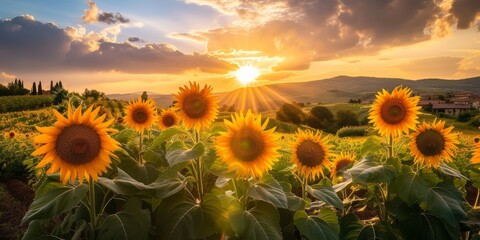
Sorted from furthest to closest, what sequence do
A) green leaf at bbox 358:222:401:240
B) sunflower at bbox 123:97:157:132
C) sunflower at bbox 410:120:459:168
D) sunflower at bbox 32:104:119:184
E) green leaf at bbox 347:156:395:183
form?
sunflower at bbox 123:97:157:132 < sunflower at bbox 410:120:459:168 < green leaf at bbox 358:222:401:240 < green leaf at bbox 347:156:395:183 < sunflower at bbox 32:104:119:184

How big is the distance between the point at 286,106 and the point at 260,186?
50.0 m

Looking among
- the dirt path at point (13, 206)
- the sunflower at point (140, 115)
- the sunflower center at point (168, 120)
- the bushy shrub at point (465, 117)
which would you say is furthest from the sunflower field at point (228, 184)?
the bushy shrub at point (465, 117)

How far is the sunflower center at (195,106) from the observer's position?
427cm

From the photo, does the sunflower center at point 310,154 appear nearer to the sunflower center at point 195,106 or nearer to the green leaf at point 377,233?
the green leaf at point 377,233

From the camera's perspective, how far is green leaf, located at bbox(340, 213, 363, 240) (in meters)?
4.29

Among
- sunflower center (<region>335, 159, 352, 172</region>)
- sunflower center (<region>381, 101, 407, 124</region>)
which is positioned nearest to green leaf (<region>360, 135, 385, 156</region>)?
sunflower center (<region>381, 101, 407, 124</region>)

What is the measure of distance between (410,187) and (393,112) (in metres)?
1.05

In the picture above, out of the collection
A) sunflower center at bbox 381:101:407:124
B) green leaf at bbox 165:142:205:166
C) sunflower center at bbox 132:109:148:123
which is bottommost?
green leaf at bbox 165:142:205:166

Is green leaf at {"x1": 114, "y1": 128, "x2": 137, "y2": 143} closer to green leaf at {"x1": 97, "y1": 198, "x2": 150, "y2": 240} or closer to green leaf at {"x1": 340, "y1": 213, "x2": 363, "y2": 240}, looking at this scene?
green leaf at {"x1": 97, "y1": 198, "x2": 150, "y2": 240}

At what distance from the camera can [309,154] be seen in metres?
4.34

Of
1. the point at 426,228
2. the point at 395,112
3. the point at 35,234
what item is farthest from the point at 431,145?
the point at 35,234

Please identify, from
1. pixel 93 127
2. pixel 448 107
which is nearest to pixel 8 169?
pixel 93 127

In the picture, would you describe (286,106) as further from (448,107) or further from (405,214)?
(405,214)

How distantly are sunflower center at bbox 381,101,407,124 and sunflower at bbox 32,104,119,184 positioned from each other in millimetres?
3094
